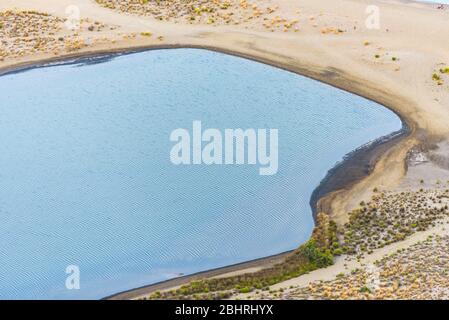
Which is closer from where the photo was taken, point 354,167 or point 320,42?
point 354,167

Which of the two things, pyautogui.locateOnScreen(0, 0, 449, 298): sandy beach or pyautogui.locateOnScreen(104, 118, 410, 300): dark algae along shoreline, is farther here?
pyautogui.locateOnScreen(0, 0, 449, 298): sandy beach

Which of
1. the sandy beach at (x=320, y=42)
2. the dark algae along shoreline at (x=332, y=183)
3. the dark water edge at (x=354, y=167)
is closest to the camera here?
the dark algae along shoreline at (x=332, y=183)

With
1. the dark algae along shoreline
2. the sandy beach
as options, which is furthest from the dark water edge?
the sandy beach

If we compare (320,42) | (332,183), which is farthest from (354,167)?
Answer: (320,42)

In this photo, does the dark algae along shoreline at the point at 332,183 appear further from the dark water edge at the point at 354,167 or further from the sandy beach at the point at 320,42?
the sandy beach at the point at 320,42

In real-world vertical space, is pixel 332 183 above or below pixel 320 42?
below

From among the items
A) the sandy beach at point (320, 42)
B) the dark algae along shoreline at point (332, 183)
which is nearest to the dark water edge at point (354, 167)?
the dark algae along shoreline at point (332, 183)

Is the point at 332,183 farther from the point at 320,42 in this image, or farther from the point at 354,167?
the point at 320,42

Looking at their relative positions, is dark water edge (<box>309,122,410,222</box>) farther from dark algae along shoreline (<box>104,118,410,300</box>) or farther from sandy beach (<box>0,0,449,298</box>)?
sandy beach (<box>0,0,449,298</box>)
